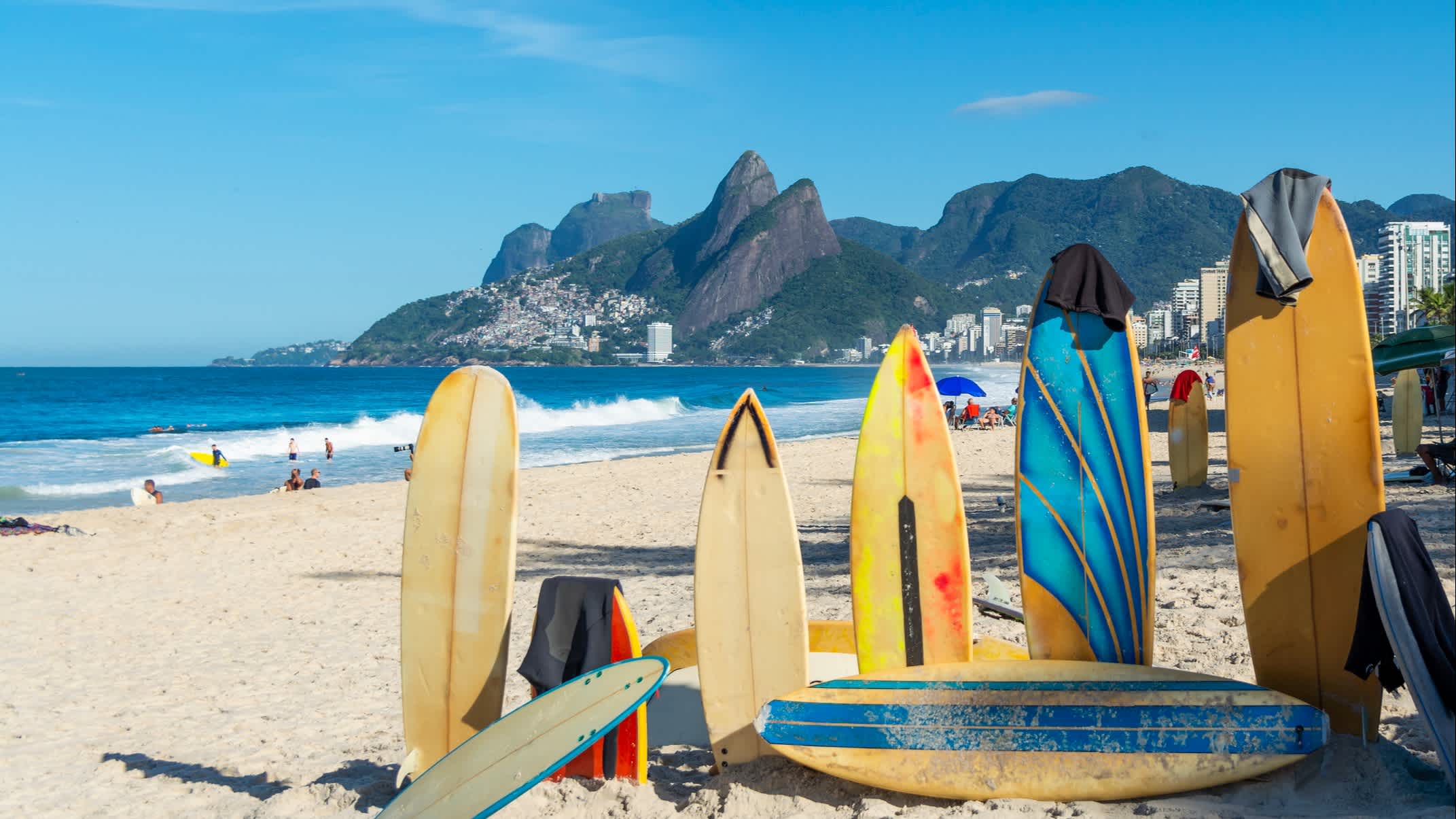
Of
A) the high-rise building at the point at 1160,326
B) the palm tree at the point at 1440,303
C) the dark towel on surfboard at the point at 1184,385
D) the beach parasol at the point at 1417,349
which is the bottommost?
the dark towel on surfboard at the point at 1184,385

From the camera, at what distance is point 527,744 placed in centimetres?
Answer: 292

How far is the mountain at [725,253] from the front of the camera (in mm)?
144125

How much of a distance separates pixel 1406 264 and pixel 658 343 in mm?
86543

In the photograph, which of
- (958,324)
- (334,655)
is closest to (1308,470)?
(334,655)

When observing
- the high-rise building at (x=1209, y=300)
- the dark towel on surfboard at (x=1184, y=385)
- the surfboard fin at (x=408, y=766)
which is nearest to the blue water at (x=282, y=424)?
the dark towel on surfboard at (x=1184, y=385)

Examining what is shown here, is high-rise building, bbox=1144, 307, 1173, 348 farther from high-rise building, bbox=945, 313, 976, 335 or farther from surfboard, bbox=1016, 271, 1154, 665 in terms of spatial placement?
surfboard, bbox=1016, 271, 1154, 665

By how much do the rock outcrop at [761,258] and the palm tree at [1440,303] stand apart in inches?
4038

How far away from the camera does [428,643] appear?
323 centimetres

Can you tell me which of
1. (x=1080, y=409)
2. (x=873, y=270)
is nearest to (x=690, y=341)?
(x=873, y=270)

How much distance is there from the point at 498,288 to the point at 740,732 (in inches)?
5931

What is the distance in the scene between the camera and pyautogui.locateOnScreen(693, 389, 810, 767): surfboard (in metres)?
3.09

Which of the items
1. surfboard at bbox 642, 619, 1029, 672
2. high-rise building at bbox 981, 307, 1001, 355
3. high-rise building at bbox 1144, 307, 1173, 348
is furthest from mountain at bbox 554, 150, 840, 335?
surfboard at bbox 642, 619, 1029, 672

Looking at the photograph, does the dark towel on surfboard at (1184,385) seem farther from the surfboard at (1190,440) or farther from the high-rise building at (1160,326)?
the high-rise building at (1160,326)

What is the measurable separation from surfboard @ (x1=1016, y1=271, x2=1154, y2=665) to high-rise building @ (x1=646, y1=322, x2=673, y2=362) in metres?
126
